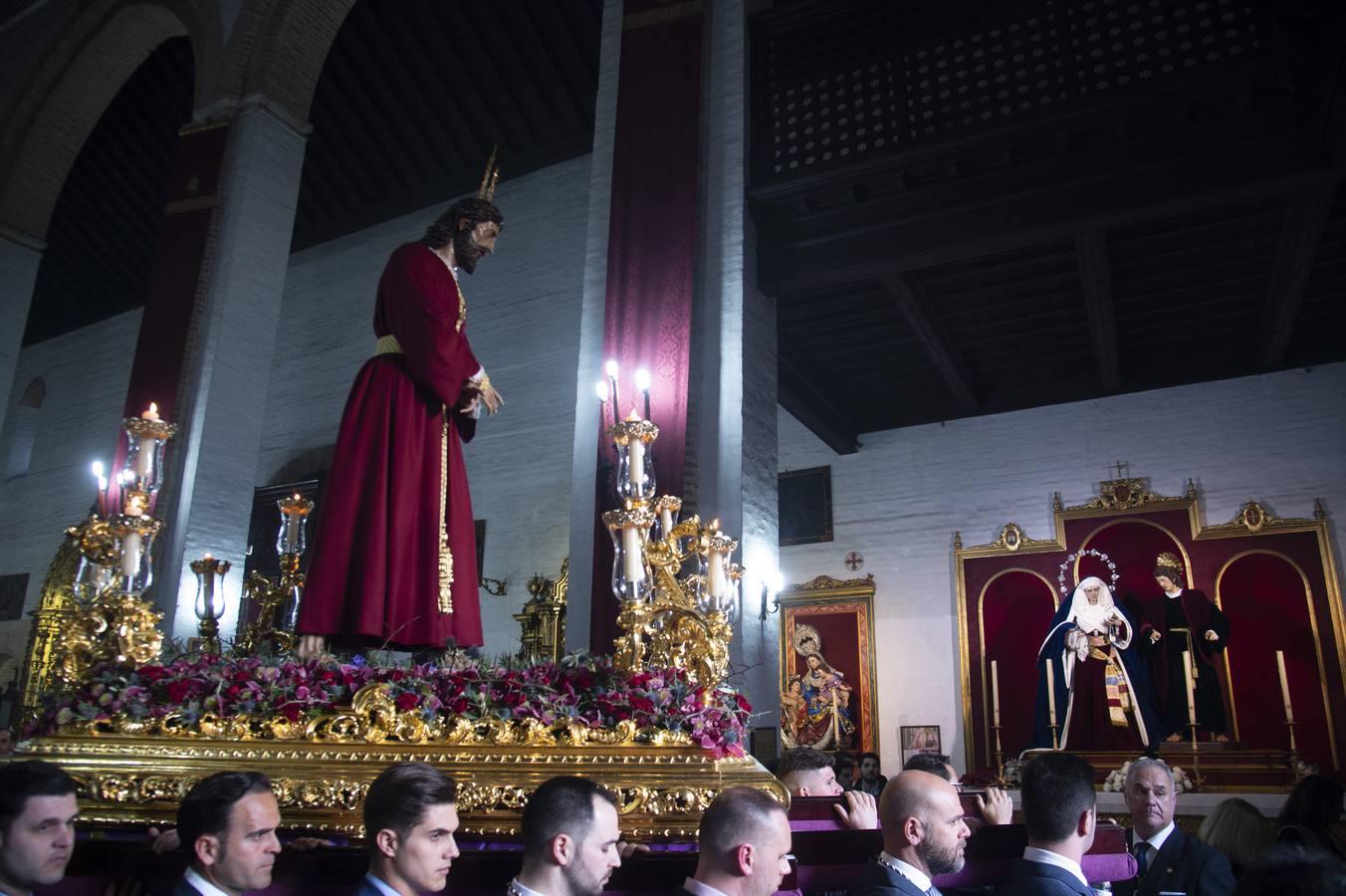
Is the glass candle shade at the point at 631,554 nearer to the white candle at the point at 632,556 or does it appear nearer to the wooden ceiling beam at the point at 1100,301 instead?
the white candle at the point at 632,556

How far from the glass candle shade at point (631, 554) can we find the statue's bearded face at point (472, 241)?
170 centimetres

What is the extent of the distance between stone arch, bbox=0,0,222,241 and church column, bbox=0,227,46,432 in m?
0.12

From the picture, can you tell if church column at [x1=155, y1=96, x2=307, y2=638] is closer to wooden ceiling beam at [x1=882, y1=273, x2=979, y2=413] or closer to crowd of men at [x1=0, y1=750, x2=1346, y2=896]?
wooden ceiling beam at [x1=882, y1=273, x2=979, y2=413]

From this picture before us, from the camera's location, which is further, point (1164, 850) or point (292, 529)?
point (292, 529)

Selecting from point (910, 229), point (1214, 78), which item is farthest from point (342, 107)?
point (1214, 78)

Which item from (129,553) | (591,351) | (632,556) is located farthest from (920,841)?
(591,351)

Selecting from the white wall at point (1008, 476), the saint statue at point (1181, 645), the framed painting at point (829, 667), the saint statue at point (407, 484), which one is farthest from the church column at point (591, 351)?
the saint statue at point (1181, 645)

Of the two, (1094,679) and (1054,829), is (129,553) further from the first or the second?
(1094,679)

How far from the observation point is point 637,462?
3.78 metres

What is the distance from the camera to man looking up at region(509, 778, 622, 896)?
215cm

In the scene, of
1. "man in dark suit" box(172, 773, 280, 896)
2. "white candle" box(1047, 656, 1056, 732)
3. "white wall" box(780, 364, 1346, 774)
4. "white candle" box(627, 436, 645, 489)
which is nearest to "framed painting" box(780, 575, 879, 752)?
"white wall" box(780, 364, 1346, 774)

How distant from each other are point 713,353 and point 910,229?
7.40 ft

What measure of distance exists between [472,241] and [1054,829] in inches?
139

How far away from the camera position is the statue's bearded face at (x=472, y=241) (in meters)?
4.79
